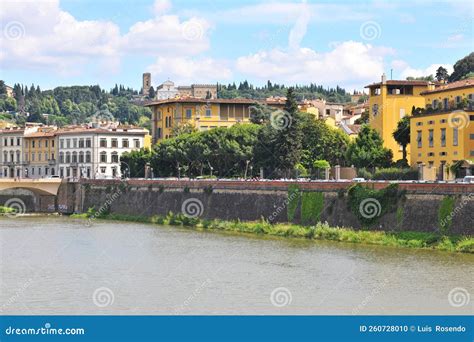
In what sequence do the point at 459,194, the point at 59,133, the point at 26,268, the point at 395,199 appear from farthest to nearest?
the point at 59,133 → the point at 395,199 → the point at 459,194 → the point at 26,268

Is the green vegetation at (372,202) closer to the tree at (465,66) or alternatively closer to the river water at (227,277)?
the river water at (227,277)

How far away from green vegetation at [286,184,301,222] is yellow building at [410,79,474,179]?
26.8ft

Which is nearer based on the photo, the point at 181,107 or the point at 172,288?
the point at 172,288

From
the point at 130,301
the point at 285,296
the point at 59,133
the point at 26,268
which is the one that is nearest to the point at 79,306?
the point at 130,301

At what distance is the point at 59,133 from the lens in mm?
113062

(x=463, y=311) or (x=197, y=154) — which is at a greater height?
(x=197, y=154)

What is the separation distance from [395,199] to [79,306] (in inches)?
916

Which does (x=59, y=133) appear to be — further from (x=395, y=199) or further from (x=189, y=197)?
(x=395, y=199)

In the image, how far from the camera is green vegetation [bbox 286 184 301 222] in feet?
189

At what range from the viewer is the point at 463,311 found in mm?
29750

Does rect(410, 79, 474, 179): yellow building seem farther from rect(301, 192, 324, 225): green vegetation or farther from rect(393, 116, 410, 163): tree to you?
rect(301, 192, 324, 225): green vegetation

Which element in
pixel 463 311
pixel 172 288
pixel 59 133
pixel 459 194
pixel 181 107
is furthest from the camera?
pixel 59 133

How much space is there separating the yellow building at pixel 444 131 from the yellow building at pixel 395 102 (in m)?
8.30

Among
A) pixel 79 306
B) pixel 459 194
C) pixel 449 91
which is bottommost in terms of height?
pixel 79 306
